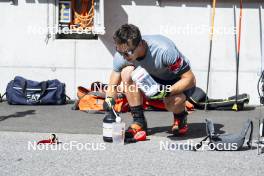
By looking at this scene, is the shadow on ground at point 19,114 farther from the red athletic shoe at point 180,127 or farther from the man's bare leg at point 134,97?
the red athletic shoe at point 180,127

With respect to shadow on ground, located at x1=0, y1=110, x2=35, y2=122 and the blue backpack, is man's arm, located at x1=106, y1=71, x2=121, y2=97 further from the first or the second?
the blue backpack

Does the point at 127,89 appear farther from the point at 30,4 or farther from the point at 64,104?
the point at 30,4

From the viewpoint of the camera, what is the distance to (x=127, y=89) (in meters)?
5.61

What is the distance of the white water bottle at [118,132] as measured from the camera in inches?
210

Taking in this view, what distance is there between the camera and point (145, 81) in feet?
16.9

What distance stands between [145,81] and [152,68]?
0.83 feet

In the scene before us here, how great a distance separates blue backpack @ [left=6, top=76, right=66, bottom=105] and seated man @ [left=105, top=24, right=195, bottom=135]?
2571 mm

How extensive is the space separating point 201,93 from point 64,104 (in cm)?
200

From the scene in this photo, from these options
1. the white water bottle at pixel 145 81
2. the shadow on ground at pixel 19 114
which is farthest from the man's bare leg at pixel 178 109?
the shadow on ground at pixel 19 114

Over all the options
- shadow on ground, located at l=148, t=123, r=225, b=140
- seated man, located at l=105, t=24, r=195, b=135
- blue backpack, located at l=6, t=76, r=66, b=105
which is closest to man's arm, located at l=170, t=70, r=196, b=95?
seated man, located at l=105, t=24, r=195, b=135

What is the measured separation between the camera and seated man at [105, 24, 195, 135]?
16.8 feet

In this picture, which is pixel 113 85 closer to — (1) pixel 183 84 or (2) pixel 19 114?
(1) pixel 183 84

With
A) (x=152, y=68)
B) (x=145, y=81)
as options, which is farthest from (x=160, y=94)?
(x=152, y=68)

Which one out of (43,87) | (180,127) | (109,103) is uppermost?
(109,103)
